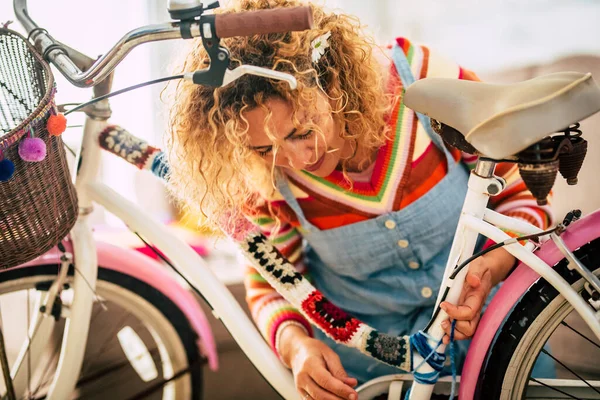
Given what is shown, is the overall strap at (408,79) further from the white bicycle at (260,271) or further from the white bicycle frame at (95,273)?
the white bicycle frame at (95,273)

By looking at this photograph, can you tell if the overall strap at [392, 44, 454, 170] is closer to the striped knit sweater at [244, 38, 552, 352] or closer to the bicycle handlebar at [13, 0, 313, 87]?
the striped knit sweater at [244, 38, 552, 352]

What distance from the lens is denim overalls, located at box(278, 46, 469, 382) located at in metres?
0.90

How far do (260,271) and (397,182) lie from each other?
0.86 ft

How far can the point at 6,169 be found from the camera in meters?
0.65

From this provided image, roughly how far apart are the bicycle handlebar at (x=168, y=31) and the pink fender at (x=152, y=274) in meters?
0.36

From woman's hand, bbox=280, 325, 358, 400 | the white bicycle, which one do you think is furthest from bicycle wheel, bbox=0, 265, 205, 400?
woman's hand, bbox=280, 325, 358, 400

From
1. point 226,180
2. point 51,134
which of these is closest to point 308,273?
point 226,180

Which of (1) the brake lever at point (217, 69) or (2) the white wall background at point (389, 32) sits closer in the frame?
(1) the brake lever at point (217, 69)

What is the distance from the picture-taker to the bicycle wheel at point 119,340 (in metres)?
1.00

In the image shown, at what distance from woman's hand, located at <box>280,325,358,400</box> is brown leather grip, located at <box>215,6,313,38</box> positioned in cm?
50

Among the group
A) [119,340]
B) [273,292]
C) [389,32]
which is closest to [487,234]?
[273,292]

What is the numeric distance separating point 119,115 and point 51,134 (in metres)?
1.17

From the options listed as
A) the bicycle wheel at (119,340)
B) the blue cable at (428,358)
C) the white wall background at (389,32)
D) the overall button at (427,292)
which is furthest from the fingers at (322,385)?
the white wall background at (389,32)

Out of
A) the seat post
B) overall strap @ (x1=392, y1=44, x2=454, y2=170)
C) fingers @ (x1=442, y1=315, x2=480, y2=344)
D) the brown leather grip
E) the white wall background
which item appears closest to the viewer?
the brown leather grip
